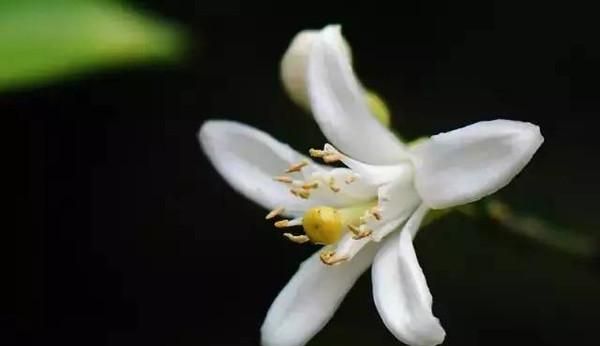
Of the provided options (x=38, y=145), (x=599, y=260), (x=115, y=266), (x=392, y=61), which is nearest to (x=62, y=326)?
(x=115, y=266)

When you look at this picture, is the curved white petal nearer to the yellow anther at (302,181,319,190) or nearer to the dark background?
the yellow anther at (302,181,319,190)

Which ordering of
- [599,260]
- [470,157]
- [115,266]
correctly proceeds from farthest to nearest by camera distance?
[115,266], [599,260], [470,157]

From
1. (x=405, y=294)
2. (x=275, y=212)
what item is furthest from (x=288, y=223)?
(x=405, y=294)

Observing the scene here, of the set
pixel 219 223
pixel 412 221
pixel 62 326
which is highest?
pixel 412 221

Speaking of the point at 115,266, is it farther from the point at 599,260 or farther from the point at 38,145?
the point at 599,260

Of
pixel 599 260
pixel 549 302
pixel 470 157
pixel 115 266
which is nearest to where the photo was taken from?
pixel 470 157

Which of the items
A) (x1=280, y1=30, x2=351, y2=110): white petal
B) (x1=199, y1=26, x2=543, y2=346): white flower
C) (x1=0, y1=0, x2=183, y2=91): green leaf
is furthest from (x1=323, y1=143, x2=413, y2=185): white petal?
(x1=0, y1=0, x2=183, y2=91): green leaf

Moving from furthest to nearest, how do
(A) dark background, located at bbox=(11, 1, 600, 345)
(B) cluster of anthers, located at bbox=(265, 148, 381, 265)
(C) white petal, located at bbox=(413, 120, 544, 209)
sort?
(A) dark background, located at bbox=(11, 1, 600, 345) < (B) cluster of anthers, located at bbox=(265, 148, 381, 265) < (C) white petal, located at bbox=(413, 120, 544, 209)
